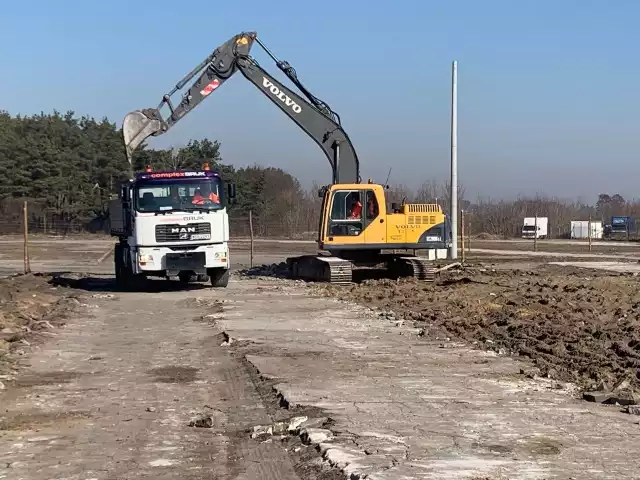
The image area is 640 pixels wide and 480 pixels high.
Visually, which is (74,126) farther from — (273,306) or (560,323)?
(560,323)

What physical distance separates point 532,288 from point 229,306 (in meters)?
7.61

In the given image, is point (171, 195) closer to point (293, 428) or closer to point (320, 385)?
point (320, 385)

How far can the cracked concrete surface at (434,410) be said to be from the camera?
6.99 meters

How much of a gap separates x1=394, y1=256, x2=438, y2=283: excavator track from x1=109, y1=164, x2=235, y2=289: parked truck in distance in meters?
5.71

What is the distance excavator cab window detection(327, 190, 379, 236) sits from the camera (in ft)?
84.6

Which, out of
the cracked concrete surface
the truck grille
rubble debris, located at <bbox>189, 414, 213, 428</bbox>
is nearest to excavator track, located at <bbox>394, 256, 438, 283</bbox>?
the truck grille

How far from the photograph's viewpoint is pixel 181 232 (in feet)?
72.8

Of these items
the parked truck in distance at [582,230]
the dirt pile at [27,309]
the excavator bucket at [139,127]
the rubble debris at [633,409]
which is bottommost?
the rubble debris at [633,409]

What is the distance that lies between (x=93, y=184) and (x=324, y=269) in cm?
5325

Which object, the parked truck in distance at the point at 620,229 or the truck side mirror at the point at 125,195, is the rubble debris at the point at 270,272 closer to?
the truck side mirror at the point at 125,195

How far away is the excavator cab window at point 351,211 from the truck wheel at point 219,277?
3.34 m

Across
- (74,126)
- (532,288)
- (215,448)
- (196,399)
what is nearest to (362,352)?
(196,399)

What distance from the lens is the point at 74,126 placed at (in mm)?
86500

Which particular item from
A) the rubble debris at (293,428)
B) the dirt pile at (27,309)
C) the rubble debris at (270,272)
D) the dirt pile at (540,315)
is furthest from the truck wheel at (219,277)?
the rubble debris at (293,428)
